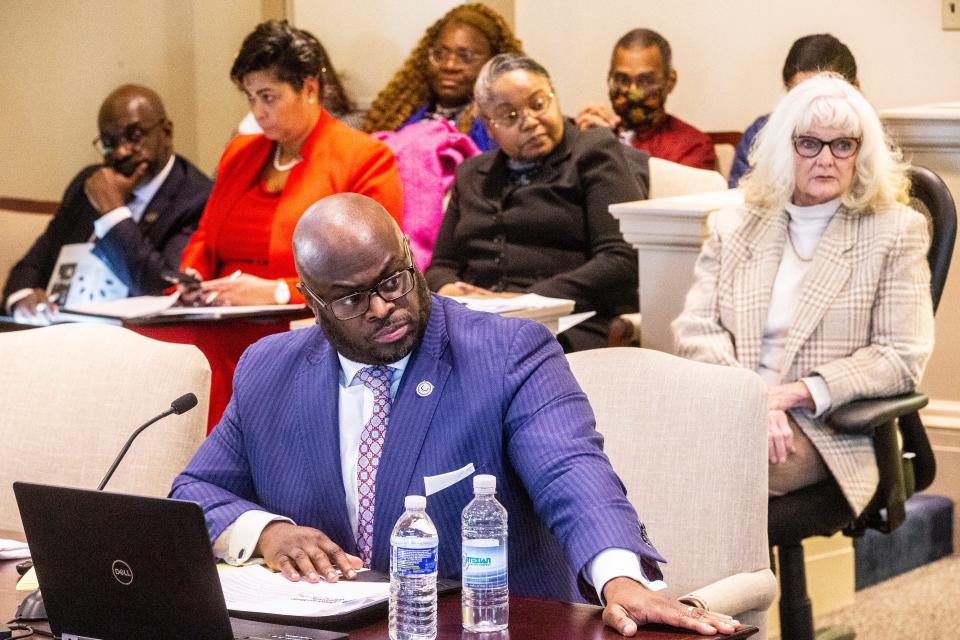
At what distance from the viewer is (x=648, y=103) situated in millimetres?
5070

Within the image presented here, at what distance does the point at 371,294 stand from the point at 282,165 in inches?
86.5

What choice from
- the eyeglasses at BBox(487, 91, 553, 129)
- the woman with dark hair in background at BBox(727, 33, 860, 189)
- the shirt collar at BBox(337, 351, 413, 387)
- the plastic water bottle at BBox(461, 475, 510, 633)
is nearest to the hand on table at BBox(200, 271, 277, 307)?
the eyeglasses at BBox(487, 91, 553, 129)

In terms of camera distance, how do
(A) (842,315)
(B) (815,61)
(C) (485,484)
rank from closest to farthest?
(C) (485,484), (A) (842,315), (B) (815,61)

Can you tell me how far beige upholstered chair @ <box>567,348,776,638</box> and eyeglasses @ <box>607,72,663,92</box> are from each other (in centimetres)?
294

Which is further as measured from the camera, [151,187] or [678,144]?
[678,144]

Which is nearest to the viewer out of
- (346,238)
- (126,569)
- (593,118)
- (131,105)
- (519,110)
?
(126,569)

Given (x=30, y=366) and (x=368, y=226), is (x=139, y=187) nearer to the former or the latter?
(x=30, y=366)

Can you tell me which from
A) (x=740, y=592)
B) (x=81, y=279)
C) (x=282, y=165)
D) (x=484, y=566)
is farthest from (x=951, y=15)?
(x=484, y=566)

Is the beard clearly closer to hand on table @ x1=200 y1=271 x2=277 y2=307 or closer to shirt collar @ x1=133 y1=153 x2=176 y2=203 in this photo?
hand on table @ x1=200 y1=271 x2=277 y2=307

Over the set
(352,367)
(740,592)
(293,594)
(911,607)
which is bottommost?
(911,607)

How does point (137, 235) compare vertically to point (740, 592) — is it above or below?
above

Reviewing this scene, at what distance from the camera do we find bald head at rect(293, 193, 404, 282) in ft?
6.34

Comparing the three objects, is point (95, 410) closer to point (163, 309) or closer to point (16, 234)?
point (163, 309)

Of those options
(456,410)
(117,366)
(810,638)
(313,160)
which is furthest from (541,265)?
(456,410)
